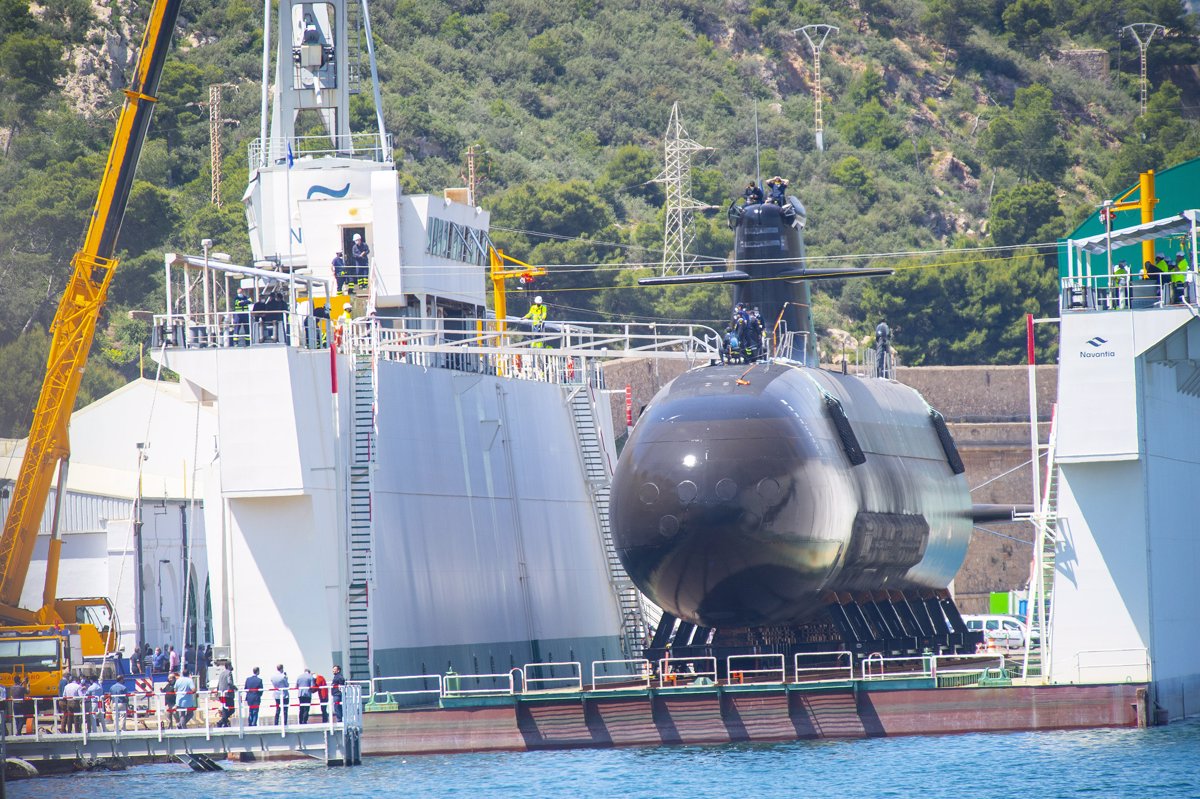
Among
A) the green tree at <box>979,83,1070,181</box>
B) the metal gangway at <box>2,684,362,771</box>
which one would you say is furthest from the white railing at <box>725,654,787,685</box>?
the green tree at <box>979,83,1070,181</box>

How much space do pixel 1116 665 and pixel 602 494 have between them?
1999cm

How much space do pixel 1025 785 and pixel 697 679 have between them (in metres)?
8.69

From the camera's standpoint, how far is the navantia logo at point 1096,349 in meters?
33.6

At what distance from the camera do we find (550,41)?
420 ft

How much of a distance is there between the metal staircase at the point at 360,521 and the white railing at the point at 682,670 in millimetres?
5704

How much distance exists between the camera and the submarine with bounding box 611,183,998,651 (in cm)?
3419

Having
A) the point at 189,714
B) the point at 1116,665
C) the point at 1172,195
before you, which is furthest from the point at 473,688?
the point at 1172,195

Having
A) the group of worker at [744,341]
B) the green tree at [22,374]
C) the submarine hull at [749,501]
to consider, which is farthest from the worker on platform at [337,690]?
the green tree at [22,374]

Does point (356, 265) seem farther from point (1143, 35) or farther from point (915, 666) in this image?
point (1143, 35)

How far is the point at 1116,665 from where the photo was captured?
1315 inches

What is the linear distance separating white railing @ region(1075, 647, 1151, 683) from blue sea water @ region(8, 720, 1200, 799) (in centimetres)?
95

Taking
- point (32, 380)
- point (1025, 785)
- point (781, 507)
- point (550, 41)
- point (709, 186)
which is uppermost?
point (550, 41)

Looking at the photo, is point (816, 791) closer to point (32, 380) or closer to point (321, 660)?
point (321, 660)

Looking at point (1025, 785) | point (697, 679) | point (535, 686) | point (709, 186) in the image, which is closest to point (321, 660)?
point (697, 679)
